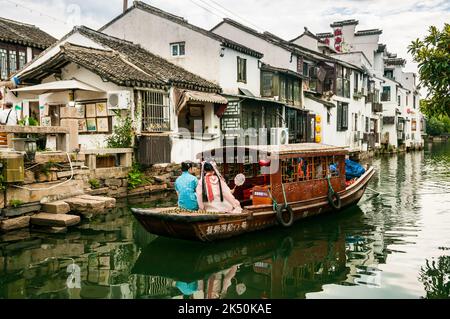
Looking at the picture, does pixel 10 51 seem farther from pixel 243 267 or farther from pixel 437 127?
pixel 437 127

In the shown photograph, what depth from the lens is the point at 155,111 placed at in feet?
61.1

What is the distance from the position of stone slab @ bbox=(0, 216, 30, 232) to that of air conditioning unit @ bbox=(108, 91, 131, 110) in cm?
683

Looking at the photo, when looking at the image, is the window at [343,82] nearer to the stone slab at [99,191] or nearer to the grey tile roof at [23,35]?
the grey tile roof at [23,35]

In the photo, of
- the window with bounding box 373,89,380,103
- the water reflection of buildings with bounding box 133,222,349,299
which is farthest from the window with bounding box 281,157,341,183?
the window with bounding box 373,89,380,103

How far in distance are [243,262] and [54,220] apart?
16.4ft

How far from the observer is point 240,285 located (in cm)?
794

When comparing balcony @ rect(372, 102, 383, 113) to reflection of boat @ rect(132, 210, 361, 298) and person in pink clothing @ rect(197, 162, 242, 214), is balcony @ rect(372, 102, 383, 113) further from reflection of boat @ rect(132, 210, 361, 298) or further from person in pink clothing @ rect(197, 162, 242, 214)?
person in pink clothing @ rect(197, 162, 242, 214)

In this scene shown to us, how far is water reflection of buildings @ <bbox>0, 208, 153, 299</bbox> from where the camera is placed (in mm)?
7648

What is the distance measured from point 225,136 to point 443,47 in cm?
1557

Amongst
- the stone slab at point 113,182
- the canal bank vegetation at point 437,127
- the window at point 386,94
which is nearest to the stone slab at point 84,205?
the stone slab at point 113,182

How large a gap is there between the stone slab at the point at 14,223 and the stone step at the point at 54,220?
145 mm

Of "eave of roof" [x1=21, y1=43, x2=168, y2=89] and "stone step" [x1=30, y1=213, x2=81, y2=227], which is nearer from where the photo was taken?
"stone step" [x1=30, y1=213, x2=81, y2=227]

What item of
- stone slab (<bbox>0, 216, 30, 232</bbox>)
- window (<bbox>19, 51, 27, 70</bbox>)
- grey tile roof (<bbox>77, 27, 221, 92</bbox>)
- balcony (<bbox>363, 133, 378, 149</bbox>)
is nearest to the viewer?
stone slab (<bbox>0, 216, 30, 232</bbox>)

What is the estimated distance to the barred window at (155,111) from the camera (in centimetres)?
1803
